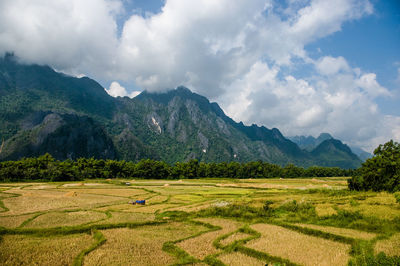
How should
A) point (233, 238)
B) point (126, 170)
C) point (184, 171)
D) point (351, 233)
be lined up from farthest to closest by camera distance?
point (184, 171)
point (126, 170)
point (351, 233)
point (233, 238)

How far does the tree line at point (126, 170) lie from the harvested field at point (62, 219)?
57.3m

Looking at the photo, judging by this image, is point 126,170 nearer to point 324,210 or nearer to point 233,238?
point 324,210

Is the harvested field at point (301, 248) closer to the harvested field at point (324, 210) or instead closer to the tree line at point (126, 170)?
the harvested field at point (324, 210)

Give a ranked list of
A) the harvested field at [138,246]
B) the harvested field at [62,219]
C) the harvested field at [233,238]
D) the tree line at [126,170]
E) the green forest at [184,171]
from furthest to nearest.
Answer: the tree line at [126,170]
the green forest at [184,171]
the harvested field at [62,219]
the harvested field at [233,238]
the harvested field at [138,246]

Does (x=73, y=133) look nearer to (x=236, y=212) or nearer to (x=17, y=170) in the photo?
(x=17, y=170)

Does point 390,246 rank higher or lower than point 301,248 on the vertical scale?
higher

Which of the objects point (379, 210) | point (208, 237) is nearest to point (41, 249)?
point (208, 237)

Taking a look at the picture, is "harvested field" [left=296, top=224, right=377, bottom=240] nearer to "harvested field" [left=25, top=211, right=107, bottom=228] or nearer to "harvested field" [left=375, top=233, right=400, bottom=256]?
"harvested field" [left=375, top=233, right=400, bottom=256]

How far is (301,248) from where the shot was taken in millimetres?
13789

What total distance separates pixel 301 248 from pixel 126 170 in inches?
3509

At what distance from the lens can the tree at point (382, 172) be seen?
38.0 metres

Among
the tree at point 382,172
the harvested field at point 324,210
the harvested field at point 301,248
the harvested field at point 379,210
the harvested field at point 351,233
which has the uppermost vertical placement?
the tree at point 382,172

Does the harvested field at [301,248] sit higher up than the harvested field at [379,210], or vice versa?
the harvested field at [379,210]

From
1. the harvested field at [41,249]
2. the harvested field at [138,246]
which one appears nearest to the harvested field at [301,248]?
the harvested field at [138,246]
